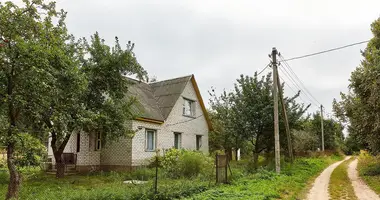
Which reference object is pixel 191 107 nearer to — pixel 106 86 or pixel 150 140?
pixel 150 140

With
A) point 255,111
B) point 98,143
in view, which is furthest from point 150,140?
point 255,111

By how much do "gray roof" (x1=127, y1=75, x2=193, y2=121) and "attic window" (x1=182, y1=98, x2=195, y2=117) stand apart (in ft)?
4.53

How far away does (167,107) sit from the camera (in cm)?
2130

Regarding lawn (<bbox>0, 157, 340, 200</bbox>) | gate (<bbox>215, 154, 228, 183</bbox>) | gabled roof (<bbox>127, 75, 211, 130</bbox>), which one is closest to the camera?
lawn (<bbox>0, 157, 340, 200</bbox>)

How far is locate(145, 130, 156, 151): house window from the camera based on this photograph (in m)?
19.2

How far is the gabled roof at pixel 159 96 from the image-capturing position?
65.0ft

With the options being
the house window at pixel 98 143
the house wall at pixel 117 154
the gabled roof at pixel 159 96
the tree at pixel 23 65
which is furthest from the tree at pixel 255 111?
the tree at pixel 23 65

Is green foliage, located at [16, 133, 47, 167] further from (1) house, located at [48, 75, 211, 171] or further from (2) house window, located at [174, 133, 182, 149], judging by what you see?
(2) house window, located at [174, 133, 182, 149]

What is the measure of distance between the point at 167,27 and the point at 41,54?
7.72m

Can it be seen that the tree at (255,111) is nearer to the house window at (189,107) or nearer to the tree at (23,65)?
the house window at (189,107)

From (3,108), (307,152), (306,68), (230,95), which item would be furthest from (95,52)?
(307,152)

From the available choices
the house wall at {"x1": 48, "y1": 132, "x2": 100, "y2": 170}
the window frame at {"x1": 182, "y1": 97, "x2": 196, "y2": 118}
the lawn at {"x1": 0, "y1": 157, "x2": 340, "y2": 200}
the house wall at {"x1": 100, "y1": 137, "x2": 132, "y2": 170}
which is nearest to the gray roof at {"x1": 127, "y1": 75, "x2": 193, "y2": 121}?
the window frame at {"x1": 182, "y1": 97, "x2": 196, "y2": 118}

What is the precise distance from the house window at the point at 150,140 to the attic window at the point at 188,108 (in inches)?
150

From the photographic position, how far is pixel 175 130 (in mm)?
21422
